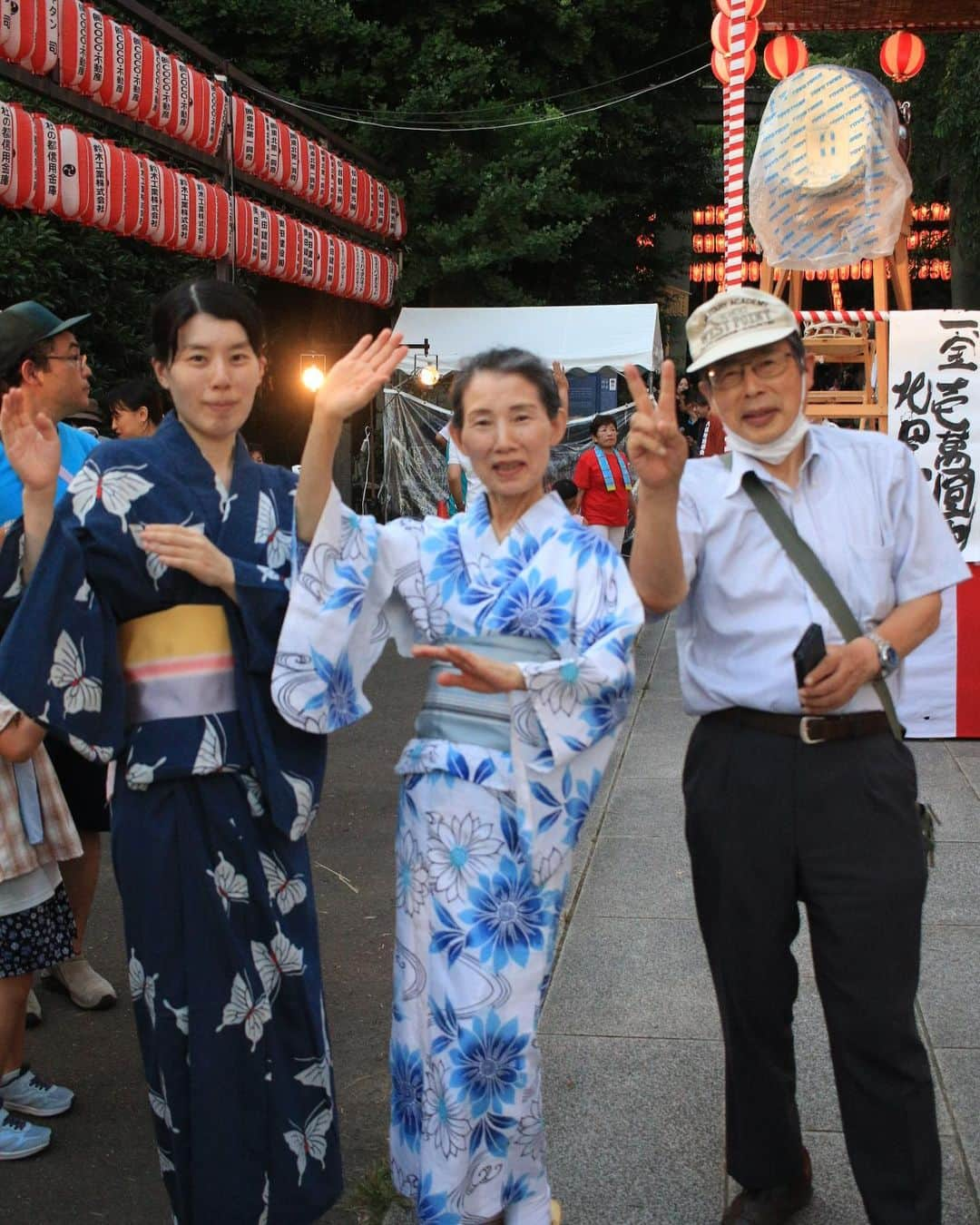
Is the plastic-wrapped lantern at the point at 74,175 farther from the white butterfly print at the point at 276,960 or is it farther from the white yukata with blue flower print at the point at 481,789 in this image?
the white butterfly print at the point at 276,960

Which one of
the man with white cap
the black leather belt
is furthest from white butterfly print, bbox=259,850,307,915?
the black leather belt

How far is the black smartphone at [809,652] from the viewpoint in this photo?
236cm

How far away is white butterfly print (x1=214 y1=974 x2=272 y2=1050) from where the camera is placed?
256 cm

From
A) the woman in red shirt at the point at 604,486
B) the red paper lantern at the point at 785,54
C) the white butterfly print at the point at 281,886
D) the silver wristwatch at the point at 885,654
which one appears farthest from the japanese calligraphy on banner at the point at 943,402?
the woman in red shirt at the point at 604,486

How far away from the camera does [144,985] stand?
→ 258 cm

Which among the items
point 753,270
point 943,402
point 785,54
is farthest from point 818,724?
point 753,270

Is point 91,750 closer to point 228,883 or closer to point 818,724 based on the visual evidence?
point 228,883

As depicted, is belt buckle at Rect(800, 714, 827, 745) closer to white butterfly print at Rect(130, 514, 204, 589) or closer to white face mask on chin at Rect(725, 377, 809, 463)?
white face mask on chin at Rect(725, 377, 809, 463)

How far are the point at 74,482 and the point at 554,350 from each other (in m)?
13.9

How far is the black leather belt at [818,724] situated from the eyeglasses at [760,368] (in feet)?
1.97

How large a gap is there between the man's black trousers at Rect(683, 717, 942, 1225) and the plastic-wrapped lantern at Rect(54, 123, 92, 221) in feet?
25.4

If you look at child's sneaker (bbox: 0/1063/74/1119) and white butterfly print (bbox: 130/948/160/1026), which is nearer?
white butterfly print (bbox: 130/948/160/1026)

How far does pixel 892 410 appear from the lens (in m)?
6.30

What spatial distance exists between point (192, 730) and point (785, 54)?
5.62 m
